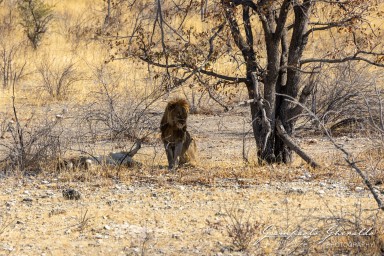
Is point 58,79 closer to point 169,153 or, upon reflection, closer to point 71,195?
point 169,153

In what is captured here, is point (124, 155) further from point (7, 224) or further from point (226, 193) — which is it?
point (7, 224)

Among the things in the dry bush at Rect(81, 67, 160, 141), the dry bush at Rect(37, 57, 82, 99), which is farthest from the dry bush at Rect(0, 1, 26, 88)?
the dry bush at Rect(81, 67, 160, 141)

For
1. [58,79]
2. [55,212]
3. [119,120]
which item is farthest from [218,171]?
[58,79]

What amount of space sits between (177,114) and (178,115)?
0.07ft

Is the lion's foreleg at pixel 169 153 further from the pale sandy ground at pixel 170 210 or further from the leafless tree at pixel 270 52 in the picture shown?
the leafless tree at pixel 270 52

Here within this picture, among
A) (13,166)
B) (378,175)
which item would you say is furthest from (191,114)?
(378,175)

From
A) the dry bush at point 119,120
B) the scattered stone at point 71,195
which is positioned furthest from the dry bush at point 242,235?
the dry bush at point 119,120

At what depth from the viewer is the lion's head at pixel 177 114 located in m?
A: 10.9

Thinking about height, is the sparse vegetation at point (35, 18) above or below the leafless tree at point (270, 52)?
above

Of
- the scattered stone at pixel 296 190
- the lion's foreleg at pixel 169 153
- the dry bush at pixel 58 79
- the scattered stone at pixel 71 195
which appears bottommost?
the scattered stone at pixel 71 195

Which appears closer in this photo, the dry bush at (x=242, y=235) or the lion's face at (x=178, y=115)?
the dry bush at (x=242, y=235)

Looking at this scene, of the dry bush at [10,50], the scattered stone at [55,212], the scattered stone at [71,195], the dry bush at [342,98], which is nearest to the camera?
the scattered stone at [55,212]

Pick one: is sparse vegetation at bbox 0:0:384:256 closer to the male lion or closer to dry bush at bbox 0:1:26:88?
the male lion

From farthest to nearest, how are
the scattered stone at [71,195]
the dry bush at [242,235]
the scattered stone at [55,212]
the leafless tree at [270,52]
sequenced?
the leafless tree at [270,52] → the scattered stone at [71,195] → the scattered stone at [55,212] → the dry bush at [242,235]
